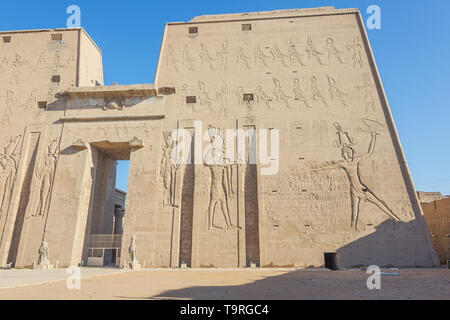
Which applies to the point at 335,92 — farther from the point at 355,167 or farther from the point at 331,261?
the point at 331,261

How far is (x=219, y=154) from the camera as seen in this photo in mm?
15562

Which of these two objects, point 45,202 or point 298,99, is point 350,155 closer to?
point 298,99

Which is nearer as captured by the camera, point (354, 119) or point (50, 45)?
point (354, 119)

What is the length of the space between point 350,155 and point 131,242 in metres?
10.7

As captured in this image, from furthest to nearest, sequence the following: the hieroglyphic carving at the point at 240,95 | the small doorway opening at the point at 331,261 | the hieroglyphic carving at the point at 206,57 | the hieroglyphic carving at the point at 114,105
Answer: the hieroglyphic carving at the point at 206,57 < the hieroglyphic carving at the point at 114,105 < the hieroglyphic carving at the point at 240,95 < the small doorway opening at the point at 331,261

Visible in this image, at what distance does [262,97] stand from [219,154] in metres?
3.86

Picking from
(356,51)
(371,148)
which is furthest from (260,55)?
(371,148)

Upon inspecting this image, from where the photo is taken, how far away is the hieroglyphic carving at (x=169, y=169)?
15148 mm

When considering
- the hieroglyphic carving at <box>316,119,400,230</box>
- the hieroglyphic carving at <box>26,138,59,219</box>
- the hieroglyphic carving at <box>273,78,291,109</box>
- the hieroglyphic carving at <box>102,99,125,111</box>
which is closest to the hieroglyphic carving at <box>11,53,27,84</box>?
the hieroglyphic carving at <box>26,138,59,219</box>

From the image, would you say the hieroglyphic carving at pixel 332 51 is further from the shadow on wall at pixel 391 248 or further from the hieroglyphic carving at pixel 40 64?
the hieroglyphic carving at pixel 40 64

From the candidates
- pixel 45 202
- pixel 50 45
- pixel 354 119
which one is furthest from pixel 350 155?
pixel 50 45

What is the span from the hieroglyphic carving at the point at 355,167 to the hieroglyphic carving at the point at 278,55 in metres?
4.49

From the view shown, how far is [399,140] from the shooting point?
15.1 m

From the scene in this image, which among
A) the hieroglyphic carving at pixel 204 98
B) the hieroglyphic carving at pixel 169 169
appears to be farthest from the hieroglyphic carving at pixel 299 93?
the hieroglyphic carving at pixel 169 169
